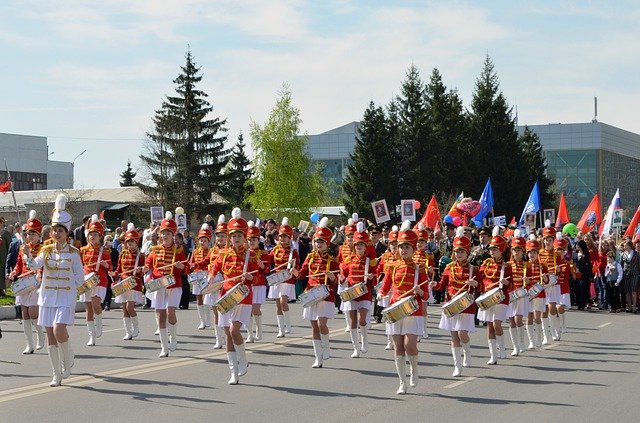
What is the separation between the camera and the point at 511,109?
7912cm

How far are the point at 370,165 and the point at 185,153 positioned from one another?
41.7ft

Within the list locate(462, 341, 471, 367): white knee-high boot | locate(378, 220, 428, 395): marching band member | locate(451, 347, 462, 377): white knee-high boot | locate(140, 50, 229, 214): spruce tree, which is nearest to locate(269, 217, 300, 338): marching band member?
locate(462, 341, 471, 367): white knee-high boot

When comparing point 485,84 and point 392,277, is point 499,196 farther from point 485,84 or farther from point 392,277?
point 392,277

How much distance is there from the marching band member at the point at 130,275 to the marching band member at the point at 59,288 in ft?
16.9

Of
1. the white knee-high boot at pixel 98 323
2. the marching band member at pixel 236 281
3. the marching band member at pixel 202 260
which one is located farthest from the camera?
the marching band member at pixel 202 260

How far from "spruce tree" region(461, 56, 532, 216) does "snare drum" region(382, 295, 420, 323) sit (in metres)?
64.7

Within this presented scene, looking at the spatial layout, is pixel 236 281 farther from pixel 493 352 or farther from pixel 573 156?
pixel 573 156

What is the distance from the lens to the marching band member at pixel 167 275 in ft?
53.4

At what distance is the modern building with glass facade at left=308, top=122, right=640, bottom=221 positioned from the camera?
12388cm

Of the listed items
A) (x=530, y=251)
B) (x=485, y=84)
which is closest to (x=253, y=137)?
(x=485, y=84)

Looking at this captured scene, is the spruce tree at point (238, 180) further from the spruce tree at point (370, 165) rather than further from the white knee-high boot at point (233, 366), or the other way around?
the white knee-high boot at point (233, 366)

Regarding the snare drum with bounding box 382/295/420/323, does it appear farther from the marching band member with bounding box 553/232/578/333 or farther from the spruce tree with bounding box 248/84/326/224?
the spruce tree with bounding box 248/84/326/224

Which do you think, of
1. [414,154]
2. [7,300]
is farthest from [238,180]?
[7,300]

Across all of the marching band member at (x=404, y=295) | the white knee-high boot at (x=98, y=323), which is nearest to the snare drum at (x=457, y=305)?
the marching band member at (x=404, y=295)
